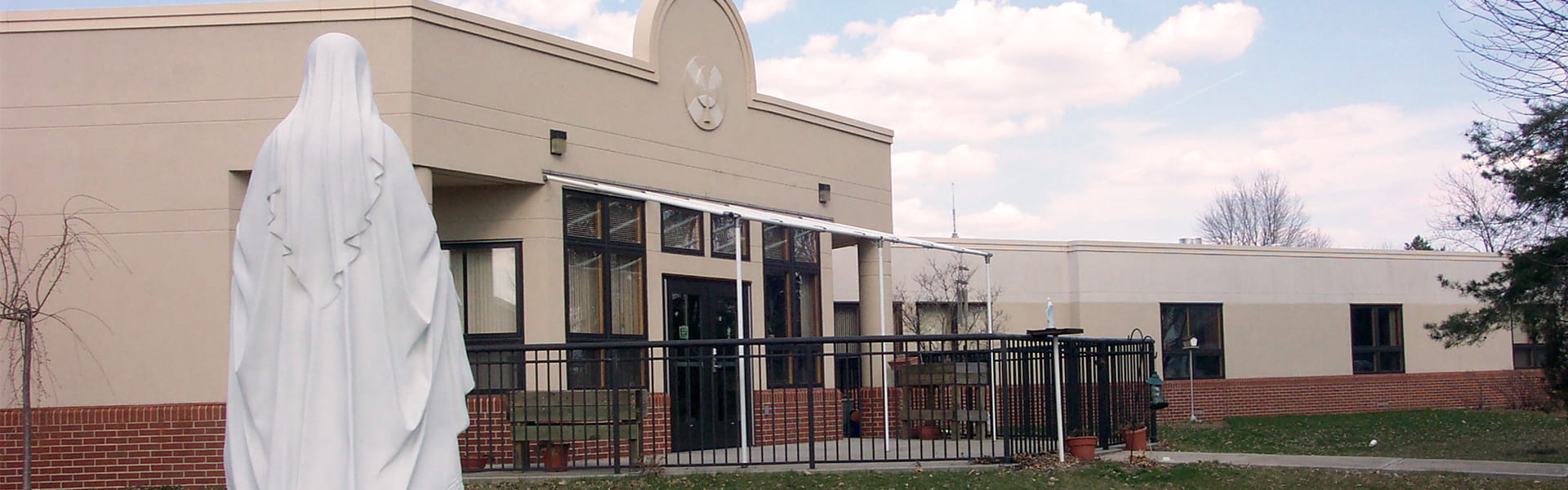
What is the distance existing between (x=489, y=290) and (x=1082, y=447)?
6362 millimetres

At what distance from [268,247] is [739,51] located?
1345 cm

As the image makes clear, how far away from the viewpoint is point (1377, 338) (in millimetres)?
33031

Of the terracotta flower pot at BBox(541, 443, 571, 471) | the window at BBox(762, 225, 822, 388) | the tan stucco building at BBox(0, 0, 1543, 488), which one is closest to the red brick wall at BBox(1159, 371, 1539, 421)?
the window at BBox(762, 225, 822, 388)

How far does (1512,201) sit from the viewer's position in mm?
16781

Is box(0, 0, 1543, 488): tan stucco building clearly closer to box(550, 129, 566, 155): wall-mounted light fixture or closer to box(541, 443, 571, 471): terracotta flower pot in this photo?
box(550, 129, 566, 155): wall-mounted light fixture

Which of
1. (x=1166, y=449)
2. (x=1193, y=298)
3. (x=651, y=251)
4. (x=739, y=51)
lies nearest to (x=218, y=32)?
(x=651, y=251)

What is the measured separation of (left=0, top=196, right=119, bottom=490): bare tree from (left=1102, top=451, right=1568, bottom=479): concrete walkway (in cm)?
1009

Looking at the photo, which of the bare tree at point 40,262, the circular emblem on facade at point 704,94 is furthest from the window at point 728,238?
the bare tree at point 40,262

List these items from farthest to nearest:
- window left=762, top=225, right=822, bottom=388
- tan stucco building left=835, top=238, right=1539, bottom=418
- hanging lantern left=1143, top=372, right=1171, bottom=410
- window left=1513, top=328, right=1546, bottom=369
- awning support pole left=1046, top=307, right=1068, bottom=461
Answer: window left=1513, top=328, right=1546, bottom=369
tan stucco building left=835, top=238, right=1539, bottom=418
window left=762, top=225, right=822, bottom=388
hanging lantern left=1143, top=372, right=1171, bottom=410
awning support pole left=1046, top=307, right=1068, bottom=461

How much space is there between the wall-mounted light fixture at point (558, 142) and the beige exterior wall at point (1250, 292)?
47.6 feet

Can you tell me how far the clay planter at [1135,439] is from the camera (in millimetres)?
14198

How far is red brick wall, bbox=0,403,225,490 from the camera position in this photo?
13328 millimetres

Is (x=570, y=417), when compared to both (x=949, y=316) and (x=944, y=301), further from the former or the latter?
(x=949, y=316)

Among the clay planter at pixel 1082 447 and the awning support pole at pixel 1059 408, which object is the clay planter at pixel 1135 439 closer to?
the clay planter at pixel 1082 447
